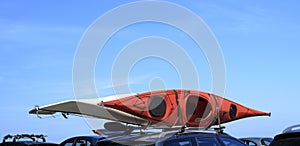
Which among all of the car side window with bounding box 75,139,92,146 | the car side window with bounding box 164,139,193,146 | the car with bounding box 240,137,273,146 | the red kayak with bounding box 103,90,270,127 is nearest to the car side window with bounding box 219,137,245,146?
the car side window with bounding box 164,139,193,146

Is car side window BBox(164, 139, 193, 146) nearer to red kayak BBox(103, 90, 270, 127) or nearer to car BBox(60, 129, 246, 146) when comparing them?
car BBox(60, 129, 246, 146)

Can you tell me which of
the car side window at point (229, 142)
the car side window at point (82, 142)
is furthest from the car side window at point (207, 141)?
the car side window at point (82, 142)

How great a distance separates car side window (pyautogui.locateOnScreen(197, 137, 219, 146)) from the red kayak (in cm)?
283

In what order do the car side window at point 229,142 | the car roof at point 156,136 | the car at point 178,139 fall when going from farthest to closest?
the car side window at point 229,142
the car roof at point 156,136
the car at point 178,139

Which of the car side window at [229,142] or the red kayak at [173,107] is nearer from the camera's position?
the car side window at [229,142]

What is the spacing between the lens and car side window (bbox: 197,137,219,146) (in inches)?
419

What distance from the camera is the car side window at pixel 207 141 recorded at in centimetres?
1064

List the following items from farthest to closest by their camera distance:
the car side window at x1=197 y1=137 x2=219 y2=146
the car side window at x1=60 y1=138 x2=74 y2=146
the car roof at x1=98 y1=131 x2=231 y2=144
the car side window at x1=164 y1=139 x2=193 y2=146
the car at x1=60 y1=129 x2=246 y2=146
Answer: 1. the car side window at x1=60 y1=138 x2=74 y2=146
2. the car side window at x1=197 y1=137 x2=219 y2=146
3. the car roof at x1=98 y1=131 x2=231 y2=144
4. the car at x1=60 y1=129 x2=246 y2=146
5. the car side window at x1=164 y1=139 x2=193 y2=146

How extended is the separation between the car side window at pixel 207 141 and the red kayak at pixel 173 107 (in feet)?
9.30

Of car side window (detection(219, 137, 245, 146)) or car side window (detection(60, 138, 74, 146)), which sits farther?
car side window (detection(60, 138, 74, 146))

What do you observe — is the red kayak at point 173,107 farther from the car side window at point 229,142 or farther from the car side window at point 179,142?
the car side window at point 179,142

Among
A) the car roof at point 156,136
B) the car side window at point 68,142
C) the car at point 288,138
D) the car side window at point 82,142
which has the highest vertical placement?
the car side window at point 68,142

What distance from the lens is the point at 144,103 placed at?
1384 cm

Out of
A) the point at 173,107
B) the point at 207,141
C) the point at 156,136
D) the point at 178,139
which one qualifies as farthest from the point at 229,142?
the point at 173,107
